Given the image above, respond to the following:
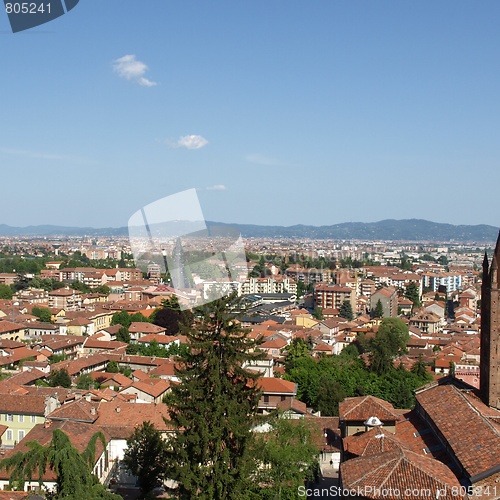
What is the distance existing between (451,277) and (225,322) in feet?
218

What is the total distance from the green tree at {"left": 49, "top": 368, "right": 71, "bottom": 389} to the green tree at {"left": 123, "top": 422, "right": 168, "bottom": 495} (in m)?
9.57

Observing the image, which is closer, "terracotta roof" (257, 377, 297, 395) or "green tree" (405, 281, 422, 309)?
"terracotta roof" (257, 377, 297, 395)

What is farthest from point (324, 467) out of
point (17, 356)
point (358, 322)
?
point (358, 322)

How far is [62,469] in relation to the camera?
8.12 m

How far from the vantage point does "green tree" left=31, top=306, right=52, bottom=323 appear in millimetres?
36594

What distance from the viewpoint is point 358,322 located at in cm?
3966

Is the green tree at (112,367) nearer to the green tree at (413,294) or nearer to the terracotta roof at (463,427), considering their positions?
the terracotta roof at (463,427)

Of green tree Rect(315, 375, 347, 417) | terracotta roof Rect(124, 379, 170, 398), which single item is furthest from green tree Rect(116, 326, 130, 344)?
green tree Rect(315, 375, 347, 417)

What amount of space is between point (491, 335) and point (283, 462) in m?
5.79

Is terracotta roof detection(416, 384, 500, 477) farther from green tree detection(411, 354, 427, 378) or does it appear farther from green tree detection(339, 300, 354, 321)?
green tree detection(339, 300, 354, 321)

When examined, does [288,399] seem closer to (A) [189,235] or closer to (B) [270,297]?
(A) [189,235]

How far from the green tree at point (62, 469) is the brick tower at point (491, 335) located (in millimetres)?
8424

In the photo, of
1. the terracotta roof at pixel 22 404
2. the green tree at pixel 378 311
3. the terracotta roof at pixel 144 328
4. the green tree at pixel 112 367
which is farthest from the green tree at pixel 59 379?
the green tree at pixel 378 311

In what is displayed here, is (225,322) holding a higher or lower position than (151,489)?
higher
